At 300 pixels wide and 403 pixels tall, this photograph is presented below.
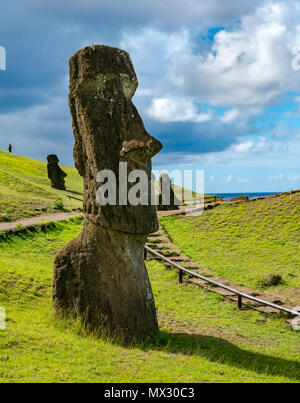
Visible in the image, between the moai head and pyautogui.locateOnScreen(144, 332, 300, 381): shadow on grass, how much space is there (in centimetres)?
215

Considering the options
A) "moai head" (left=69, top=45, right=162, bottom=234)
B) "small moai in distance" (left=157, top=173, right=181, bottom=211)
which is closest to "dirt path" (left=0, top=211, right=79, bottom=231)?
"small moai in distance" (left=157, top=173, right=181, bottom=211)

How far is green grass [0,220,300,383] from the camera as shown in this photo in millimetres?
5883

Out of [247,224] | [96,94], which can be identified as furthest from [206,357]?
[247,224]

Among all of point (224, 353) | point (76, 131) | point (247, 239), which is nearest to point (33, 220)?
point (247, 239)

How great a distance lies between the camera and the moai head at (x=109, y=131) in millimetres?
7570

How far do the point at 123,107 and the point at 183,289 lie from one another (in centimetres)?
731

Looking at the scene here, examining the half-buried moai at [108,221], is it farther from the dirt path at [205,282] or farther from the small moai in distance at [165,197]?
the small moai in distance at [165,197]

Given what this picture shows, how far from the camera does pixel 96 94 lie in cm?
783

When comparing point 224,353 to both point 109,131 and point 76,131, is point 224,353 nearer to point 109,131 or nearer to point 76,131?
point 109,131

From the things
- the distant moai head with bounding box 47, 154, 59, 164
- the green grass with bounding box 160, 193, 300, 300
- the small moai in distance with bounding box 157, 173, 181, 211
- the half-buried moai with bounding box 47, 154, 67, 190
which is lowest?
the green grass with bounding box 160, 193, 300, 300

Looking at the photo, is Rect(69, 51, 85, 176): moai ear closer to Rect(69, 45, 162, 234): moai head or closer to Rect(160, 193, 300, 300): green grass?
Rect(69, 45, 162, 234): moai head

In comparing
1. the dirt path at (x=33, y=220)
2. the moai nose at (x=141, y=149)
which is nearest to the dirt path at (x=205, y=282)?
the dirt path at (x=33, y=220)

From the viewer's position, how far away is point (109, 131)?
7730mm

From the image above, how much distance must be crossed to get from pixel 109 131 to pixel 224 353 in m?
4.65
